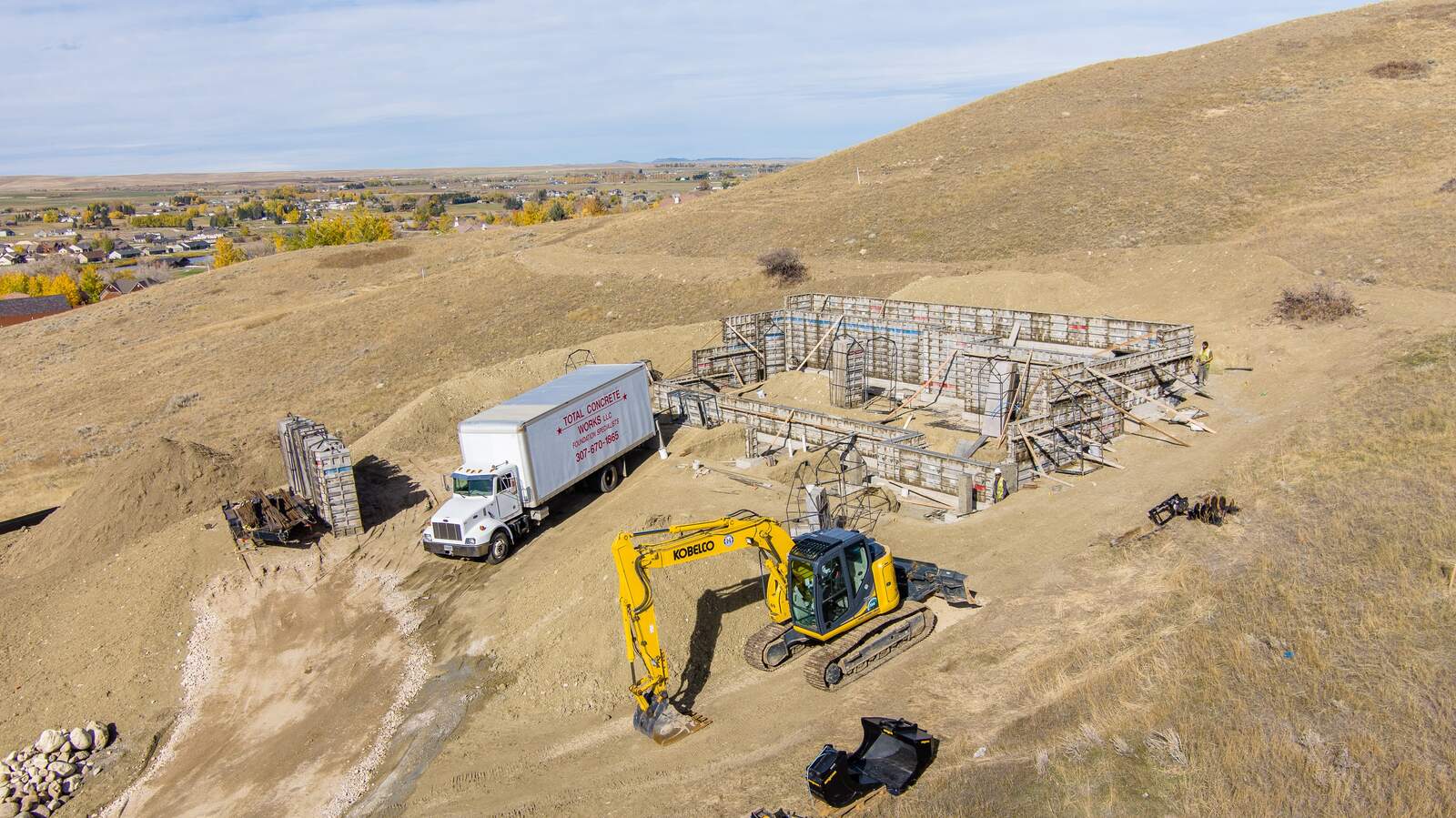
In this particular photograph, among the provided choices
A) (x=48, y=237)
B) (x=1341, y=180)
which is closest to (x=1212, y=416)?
(x=1341, y=180)

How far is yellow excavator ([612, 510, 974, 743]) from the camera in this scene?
1509 centimetres

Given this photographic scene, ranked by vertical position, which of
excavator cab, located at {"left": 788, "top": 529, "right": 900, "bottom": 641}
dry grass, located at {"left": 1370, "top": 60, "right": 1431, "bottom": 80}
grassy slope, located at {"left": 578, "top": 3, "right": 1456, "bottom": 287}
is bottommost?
excavator cab, located at {"left": 788, "top": 529, "right": 900, "bottom": 641}

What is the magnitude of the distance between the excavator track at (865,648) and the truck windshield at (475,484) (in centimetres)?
1108

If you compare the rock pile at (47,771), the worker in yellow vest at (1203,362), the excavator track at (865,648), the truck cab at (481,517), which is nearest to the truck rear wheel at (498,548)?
the truck cab at (481,517)

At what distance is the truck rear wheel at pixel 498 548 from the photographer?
23.6 metres

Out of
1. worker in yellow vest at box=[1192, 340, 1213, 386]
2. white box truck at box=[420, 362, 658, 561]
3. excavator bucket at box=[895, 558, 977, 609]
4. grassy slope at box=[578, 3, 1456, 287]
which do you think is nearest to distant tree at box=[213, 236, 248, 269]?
grassy slope at box=[578, 3, 1456, 287]

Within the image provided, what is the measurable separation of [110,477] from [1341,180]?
59886 millimetres

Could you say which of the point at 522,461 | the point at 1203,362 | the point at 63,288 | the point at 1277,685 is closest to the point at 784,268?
the point at 1203,362

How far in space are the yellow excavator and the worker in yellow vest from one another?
18508mm

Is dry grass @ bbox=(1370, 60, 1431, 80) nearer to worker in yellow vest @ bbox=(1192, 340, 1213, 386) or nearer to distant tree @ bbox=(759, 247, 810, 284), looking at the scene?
distant tree @ bbox=(759, 247, 810, 284)

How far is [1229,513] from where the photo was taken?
20.6 metres

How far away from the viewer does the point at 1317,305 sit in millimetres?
34188

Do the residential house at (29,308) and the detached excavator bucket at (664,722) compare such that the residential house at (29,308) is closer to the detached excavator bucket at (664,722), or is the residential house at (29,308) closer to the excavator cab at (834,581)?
the detached excavator bucket at (664,722)

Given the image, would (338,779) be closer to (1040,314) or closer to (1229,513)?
(1229,513)
